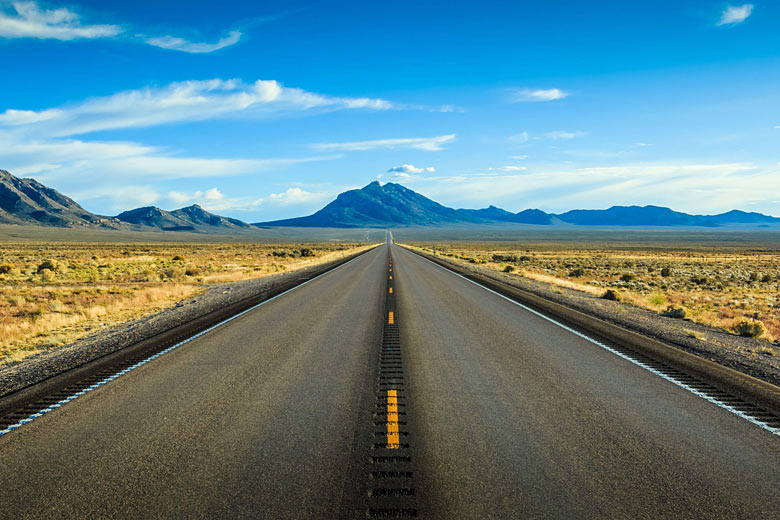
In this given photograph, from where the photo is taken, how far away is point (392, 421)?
17.0 ft

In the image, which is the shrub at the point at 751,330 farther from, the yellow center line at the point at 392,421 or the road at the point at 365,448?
the yellow center line at the point at 392,421

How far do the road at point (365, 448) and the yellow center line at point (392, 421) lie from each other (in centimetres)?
15

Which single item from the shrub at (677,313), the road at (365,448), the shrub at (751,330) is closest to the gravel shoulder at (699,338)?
the shrub at (751,330)

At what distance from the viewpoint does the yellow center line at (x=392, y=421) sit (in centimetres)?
459

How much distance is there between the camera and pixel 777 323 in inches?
539

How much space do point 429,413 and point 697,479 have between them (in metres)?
2.61

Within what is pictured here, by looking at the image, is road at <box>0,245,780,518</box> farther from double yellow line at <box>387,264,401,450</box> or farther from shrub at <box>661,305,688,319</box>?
shrub at <box>661,305,688,319</box>

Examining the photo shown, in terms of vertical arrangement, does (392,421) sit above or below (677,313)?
above

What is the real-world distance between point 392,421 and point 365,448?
29.3 inches

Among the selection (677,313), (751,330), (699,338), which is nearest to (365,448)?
(699,338)

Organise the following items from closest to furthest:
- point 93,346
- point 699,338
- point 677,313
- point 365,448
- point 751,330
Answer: point 365,448
point 93,346
point 699,338
point 751,330
point 677,313

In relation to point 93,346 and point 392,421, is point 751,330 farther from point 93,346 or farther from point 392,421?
point 93,346

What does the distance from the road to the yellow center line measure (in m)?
0.15

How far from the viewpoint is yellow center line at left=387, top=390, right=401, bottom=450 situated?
459 cm
